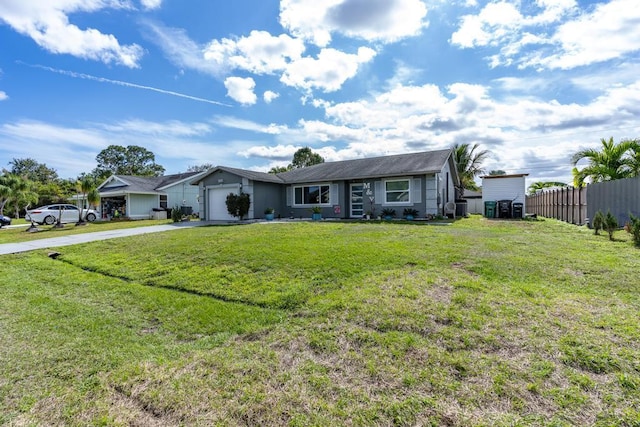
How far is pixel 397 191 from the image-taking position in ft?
52.6

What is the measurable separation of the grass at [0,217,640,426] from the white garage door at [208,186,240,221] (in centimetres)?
1226

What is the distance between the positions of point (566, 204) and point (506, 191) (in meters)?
3.20

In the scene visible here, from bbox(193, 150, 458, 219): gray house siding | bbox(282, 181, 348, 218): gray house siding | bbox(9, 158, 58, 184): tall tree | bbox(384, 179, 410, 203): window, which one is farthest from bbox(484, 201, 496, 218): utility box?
bbox(9, 158, 58, 184): tall tree

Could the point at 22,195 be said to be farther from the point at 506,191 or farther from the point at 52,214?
the point at 506,191

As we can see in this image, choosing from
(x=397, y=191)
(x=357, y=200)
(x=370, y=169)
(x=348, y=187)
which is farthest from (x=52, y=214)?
(x=397, y=191)

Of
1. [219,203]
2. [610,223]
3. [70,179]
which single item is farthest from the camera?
[70,179]

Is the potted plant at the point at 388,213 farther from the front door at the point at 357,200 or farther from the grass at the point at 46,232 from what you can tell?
the grass at the point at 46,232

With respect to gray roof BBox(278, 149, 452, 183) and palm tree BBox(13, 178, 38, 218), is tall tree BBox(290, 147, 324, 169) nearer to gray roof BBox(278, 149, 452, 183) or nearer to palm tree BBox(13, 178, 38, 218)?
gray roof BBox(278, 149, 452, 183)

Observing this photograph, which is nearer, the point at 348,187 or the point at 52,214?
the point at 348,187

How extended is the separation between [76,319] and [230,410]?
10.9 feet

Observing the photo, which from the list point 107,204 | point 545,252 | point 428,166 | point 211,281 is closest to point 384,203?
point 428,166

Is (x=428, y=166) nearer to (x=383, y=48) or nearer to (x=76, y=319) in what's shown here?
(x=383, y=48)

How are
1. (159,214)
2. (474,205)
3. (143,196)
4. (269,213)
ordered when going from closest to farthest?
(269,213), (159,214), (474,205), (143,196)

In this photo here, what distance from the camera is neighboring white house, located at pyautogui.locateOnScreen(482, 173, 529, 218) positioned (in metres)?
16.9
